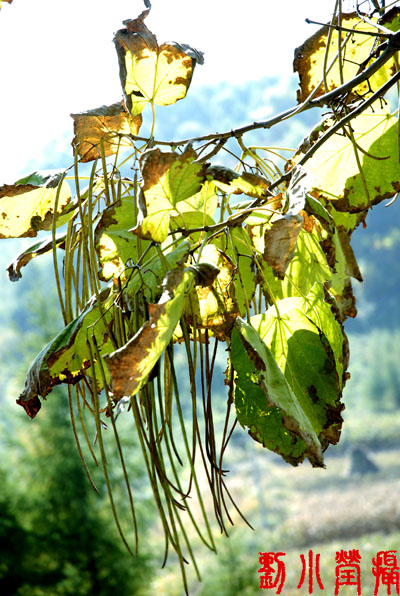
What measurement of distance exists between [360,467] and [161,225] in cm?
865

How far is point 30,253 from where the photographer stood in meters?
0.34

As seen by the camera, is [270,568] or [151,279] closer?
[151,279]

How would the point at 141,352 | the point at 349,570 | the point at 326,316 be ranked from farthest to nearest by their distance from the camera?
the point at 349,570
the point at 326,316
the point at 141,352

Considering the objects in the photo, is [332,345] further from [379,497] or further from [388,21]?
[379,497]

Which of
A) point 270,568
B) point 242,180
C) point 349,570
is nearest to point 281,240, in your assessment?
point 242,180

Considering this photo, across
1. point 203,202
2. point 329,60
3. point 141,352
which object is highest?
point 329,60

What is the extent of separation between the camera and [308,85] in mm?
381

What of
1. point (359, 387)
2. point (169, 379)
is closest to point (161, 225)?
point (169, 379)

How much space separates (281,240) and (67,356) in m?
0.11

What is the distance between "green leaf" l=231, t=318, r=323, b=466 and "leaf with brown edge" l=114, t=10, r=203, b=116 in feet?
0.41

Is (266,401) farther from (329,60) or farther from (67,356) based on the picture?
(329,60)

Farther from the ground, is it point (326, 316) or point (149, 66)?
point (149, 66)

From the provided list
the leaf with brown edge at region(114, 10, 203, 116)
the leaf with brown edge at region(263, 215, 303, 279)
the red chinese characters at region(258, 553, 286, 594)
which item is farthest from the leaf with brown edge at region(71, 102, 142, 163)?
the red chinese characters at region(258, 553, 286, 594)

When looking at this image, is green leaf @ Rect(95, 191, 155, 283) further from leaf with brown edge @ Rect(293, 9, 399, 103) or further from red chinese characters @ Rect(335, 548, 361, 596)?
red chinese characters @ Rect(335, 548, 361, 596)
